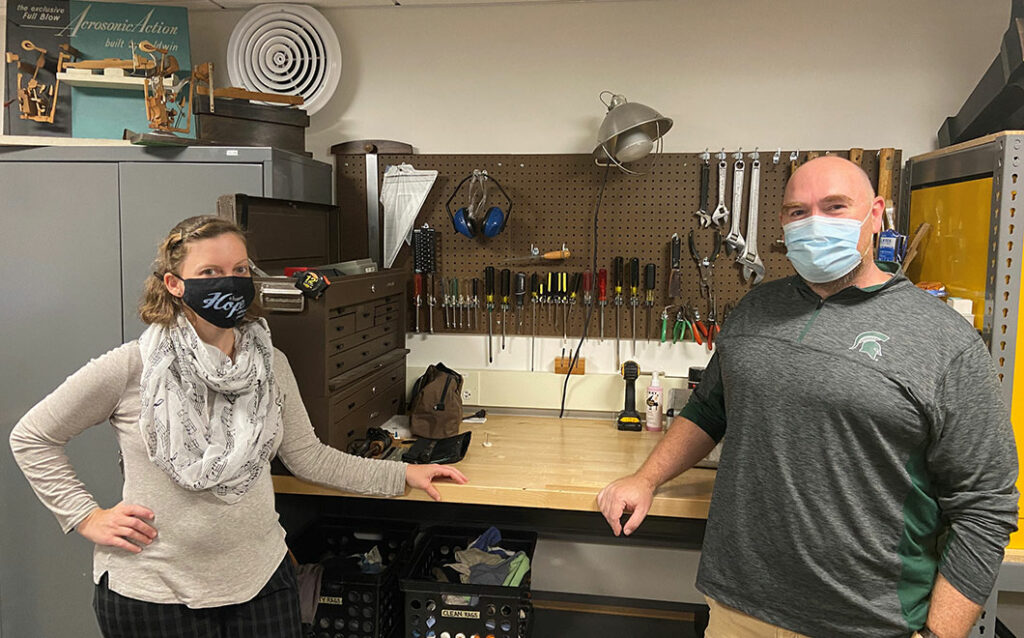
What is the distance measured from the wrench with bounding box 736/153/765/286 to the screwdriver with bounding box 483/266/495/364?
33.1 inches

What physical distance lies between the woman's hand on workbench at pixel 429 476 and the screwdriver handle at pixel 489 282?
820 mm

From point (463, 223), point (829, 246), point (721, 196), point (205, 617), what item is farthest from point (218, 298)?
point (721, 196)

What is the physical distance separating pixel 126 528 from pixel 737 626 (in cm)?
125

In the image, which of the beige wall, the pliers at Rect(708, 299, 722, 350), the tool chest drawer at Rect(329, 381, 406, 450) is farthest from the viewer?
the pliers at Rect(708, 299, 722, 350)

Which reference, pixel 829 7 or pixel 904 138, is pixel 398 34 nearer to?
pixel 829 7

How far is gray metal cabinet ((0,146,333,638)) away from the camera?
2078 millimetres

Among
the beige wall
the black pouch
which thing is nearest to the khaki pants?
the black pouch

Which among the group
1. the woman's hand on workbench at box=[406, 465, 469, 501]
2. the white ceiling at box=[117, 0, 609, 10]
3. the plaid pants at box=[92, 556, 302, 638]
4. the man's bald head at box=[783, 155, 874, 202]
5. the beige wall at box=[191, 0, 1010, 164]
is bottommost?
the plaid pants at box=[92, 556, 302, 638]

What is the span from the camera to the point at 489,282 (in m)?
2.51

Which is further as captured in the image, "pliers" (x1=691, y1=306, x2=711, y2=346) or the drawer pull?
"pliers" (x1=691, y1=306, x2=711, y2=346)

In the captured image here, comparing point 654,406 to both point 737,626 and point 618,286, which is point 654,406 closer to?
point 618,286

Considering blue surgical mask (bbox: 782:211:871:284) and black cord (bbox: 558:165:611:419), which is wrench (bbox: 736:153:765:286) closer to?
black cord (bbox: 558:165:611:419)

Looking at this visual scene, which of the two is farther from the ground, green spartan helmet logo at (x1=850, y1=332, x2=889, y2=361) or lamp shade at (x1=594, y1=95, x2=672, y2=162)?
lamp shade at (x1=594, y1=95, x2=672, y2=162)

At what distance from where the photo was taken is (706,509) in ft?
5.71
